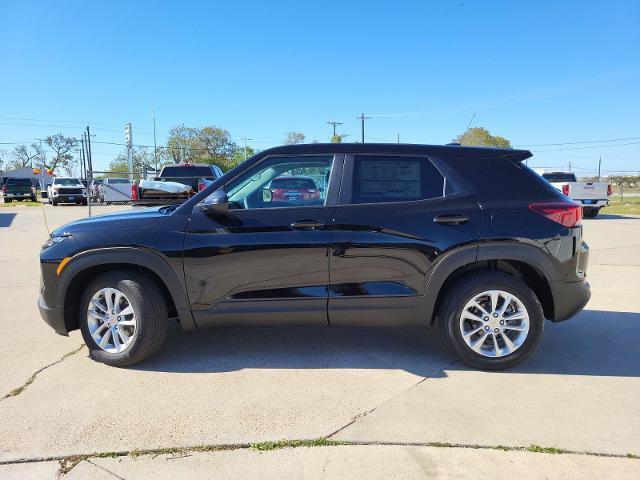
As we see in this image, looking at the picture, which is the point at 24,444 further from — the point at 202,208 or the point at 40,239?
the point at 40,239

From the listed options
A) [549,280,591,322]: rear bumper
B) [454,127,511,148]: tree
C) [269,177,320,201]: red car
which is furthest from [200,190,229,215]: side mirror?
[454,127,511,148]: tree

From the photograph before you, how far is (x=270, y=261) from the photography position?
363cm

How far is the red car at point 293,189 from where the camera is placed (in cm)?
383

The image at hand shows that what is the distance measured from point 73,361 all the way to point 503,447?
337cm

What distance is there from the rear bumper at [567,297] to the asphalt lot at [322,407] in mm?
465

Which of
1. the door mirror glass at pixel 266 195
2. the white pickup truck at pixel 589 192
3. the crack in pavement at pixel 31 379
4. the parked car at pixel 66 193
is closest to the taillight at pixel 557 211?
the door mirror glass at pixel 266 195

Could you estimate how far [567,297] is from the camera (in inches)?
146

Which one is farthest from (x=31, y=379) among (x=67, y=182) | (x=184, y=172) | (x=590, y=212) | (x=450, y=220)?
(x=67, y=182)

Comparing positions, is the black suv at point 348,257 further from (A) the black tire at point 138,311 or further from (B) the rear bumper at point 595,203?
(B) the rear bumper at point 595,203

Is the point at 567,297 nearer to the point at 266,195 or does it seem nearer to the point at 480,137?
the point at 266,195

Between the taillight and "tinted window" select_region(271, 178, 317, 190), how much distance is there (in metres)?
1.73

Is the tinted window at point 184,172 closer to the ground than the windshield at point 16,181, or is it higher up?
higher up

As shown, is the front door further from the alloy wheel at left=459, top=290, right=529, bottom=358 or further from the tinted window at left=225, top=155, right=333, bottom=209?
the alloy wheel at left=459, top=290, right=529, bottom=358

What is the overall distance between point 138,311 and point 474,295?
2.60 metres
